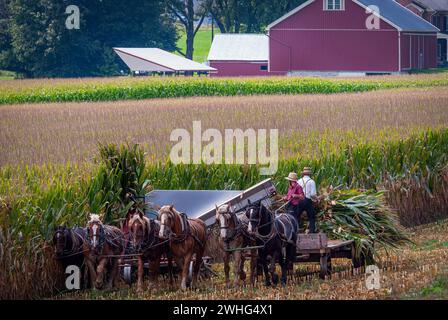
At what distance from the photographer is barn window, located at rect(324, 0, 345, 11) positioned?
270 ft

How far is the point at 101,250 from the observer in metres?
15.2

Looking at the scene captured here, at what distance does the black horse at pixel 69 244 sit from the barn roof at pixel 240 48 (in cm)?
7557

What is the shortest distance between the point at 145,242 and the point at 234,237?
1191mm

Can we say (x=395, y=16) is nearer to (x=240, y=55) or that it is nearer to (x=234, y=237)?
(x=240, y=55)

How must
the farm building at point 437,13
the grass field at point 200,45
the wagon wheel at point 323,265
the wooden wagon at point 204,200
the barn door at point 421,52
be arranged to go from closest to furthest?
the wagon wheel at point 323,265 → the wooden wagon at point 204,200 → the barn door at point 421,52 → the farm building at point 437,13 → the grass field at point 200,45

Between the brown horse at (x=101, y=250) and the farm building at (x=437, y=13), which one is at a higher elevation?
the farm building at (x=437, y=13)

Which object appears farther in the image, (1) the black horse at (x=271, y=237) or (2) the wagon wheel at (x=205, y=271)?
(2) the wagon wheel at (x=205, y=271)

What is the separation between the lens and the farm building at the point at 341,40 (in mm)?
80062

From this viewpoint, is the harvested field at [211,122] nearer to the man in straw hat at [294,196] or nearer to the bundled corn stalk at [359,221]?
the bundled corn stalk at [359,221]

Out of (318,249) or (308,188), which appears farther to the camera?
(308,188)

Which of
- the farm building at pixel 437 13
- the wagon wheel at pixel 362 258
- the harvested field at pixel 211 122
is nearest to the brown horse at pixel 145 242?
the wagon wheel at pixel 362 258

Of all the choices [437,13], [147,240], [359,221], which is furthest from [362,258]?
[437,13]
